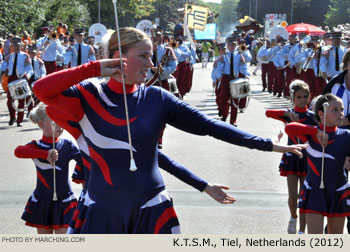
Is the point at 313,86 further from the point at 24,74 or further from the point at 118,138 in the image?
the point at 118,138

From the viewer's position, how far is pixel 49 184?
18.2 feet

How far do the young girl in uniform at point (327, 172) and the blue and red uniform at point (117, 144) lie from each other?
2.18 metres

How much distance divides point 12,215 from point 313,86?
14.3 metres

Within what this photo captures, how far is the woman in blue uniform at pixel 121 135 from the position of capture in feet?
11.8

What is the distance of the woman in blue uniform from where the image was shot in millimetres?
3588

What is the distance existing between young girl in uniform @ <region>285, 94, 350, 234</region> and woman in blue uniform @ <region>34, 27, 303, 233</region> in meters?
2.14

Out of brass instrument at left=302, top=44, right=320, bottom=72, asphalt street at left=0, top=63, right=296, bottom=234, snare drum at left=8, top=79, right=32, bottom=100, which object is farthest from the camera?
brass instrument at left=302, top=44, right=320, bottom=72

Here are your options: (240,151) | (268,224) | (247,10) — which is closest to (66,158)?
(268,224)

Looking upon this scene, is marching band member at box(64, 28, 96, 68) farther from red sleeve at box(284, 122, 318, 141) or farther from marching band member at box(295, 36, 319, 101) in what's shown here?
red sleeve at box(284, 122, 318, 141)

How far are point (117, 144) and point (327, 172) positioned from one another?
103 inches

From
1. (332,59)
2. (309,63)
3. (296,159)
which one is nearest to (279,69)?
(309,63)

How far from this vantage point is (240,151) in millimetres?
12609

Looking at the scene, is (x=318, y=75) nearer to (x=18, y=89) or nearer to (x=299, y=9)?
(x=18, y=89)

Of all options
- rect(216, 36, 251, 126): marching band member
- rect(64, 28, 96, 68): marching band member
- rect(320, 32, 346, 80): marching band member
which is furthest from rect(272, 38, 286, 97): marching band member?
rect(216, 36, 251, 126): marching band member
